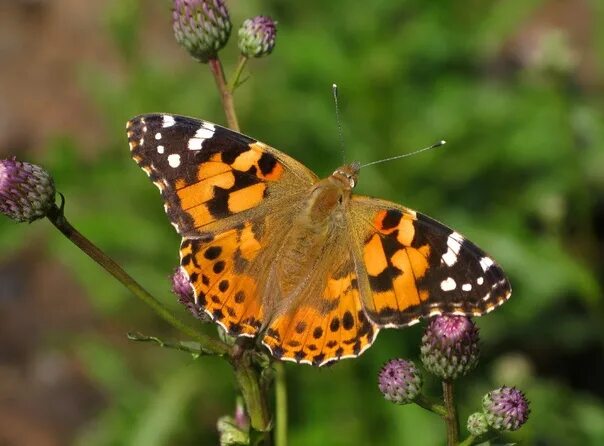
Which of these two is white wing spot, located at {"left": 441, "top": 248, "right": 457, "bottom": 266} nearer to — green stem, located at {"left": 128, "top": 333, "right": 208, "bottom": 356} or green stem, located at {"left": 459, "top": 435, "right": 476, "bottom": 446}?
green stem, located at {"left": 459, "top": 435, "right": 476, "bottom": 446}

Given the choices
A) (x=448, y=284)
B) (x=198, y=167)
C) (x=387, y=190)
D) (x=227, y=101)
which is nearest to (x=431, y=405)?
(x=448, y=284)

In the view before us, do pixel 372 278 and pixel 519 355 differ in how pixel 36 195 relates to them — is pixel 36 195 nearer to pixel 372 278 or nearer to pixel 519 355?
pixel 372 278

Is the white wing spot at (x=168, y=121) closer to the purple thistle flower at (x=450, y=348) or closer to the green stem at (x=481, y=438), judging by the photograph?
the purple thistle flower at (x=450, y=348)

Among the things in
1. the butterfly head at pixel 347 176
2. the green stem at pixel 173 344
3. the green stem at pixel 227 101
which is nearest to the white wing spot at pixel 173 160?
the green stem at pixel 227 101

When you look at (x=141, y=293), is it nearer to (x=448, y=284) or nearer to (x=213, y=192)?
(x=213, y=192)

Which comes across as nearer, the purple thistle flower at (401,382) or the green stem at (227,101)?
the purple thistle flower at (401,382)

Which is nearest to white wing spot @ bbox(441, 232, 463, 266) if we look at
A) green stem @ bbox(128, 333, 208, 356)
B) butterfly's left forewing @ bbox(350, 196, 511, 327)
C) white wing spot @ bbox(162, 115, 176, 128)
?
butterfly's left forewing @ bbox(350, 196, 511, 327)
